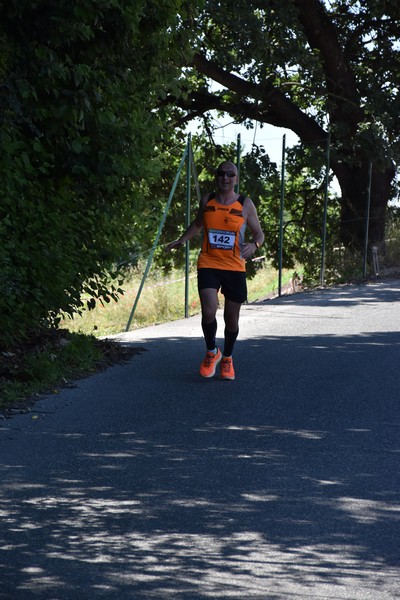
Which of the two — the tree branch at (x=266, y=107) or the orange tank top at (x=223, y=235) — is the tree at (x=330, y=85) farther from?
the orange tank top at (x=223, y=235)

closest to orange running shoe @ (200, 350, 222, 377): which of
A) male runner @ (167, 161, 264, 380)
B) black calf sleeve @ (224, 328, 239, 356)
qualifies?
male runner @ (167, 161, 264, 380)

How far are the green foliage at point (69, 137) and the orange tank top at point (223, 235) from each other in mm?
935

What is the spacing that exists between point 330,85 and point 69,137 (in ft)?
53.3

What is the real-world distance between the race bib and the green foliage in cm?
100

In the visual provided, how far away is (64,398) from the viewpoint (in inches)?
382

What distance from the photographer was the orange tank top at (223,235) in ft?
34.9

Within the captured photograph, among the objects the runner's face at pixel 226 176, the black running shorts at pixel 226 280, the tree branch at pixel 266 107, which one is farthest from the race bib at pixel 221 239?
the tree branch at pixel 266 107

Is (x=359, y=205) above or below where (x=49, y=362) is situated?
above

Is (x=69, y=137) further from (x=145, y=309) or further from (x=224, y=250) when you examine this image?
(x=145, y=309)

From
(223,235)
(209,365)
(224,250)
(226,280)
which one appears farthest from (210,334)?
(223,235)

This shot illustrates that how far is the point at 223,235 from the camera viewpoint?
10.7 metres

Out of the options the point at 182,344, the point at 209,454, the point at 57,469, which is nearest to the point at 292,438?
the point at 209,454

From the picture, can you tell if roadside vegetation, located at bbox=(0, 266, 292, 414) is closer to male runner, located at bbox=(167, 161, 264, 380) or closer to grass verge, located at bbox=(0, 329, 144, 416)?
grass verge, located at bbox=(0, 329, 144, 416)

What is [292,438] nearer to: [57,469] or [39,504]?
[57,469]
